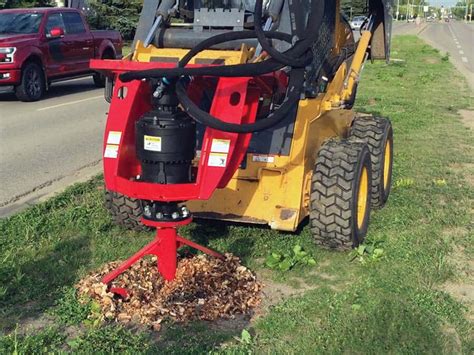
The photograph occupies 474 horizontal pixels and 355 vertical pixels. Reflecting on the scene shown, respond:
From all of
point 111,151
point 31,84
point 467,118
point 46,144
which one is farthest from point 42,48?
point 111,151

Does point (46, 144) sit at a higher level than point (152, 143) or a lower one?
lower

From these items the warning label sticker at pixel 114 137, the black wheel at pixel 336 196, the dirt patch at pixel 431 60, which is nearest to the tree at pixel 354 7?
the black wheel at pixel 336 196

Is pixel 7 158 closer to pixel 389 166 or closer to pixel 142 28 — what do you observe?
pixel 142 28

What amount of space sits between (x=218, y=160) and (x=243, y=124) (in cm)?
27

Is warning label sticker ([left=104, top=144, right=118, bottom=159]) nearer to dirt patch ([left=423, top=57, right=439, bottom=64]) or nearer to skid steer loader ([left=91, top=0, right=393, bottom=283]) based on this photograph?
skid steer loader ([left=91, top=0, right=393, bottom=283])

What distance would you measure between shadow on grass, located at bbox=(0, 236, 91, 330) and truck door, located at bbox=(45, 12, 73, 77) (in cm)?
1068

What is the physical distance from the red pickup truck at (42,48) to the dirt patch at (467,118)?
29.4 ft

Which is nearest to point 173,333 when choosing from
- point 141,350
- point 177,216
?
point 141,350

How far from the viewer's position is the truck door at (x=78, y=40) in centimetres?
1598

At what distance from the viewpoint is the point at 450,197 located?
6.91 metres

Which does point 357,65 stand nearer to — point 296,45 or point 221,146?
point 296,45

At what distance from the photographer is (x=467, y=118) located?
1236 centimetres

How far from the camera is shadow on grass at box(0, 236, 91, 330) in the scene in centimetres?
429

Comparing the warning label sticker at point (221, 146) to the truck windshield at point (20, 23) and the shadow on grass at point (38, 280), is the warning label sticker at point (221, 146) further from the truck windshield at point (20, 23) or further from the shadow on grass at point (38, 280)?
the truck windshield at point (20, 23)
